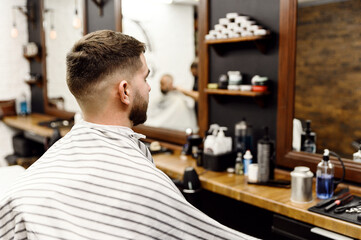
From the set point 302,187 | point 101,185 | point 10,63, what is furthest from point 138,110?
point 10,63

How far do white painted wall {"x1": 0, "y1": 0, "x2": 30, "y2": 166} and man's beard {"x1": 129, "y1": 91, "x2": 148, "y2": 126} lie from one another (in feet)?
16.5

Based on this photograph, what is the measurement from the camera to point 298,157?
238 centimetres

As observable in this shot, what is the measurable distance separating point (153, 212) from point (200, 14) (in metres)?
2.22

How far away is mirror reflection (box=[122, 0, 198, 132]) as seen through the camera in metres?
3.82

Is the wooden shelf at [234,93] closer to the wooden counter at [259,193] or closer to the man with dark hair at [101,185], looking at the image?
the wooden counter at [259,193]

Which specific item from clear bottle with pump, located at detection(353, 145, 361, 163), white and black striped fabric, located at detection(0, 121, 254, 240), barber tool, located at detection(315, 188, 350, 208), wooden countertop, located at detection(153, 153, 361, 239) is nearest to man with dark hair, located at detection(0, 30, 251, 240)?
white and black striped fabric, located at detection(0, 121, 254, 240)

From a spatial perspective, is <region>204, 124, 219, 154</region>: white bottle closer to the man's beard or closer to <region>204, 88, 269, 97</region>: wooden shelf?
<region>204, 88, 269, 97</region>: wooden shelf

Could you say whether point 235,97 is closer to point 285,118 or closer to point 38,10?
point 285,118

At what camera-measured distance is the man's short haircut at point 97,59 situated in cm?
121

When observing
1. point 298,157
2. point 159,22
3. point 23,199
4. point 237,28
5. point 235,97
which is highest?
point 159,22

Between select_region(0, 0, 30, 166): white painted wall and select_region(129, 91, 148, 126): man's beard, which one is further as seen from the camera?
select_region(0, 0, 30, 166): white painted wall

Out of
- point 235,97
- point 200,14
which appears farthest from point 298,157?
point 200,14

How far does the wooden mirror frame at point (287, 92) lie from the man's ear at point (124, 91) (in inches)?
57.2

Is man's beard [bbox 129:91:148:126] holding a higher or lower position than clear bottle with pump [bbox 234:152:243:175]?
higher
